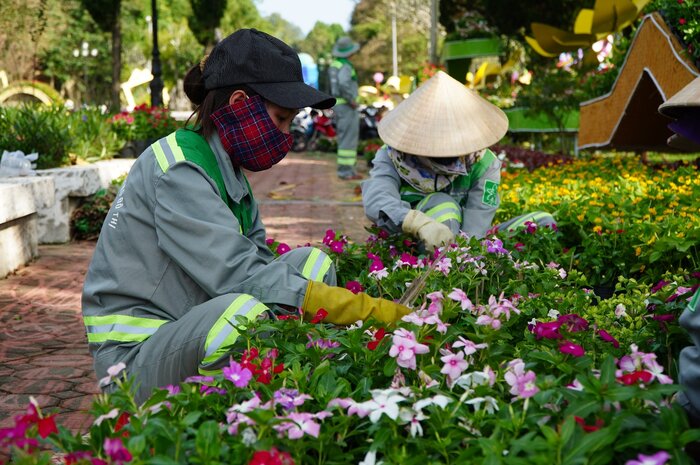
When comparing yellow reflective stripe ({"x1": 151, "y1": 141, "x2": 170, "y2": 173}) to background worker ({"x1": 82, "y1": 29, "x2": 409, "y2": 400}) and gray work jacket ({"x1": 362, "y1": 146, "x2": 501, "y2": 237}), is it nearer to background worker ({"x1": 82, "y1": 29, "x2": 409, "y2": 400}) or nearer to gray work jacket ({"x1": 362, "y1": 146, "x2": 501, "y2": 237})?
background worker ({"x1": 82, "y1": 29, "x2": 409, "y2": 400})

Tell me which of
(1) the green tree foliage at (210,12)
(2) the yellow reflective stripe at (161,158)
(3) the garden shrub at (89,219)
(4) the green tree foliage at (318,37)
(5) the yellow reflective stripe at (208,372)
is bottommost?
(4) the green tree foliage at (318,37)

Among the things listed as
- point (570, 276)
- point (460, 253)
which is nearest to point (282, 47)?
point (460, 253)

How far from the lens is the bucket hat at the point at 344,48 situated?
1459cm

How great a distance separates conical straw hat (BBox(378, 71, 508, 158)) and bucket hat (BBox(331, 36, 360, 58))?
33.3ft

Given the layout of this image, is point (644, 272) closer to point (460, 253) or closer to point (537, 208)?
point (537, 208)

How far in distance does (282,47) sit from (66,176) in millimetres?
5857

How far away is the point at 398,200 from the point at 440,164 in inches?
12.4

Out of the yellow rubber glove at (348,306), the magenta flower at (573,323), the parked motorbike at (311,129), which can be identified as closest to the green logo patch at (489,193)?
the yellow rubber glove at (348,306)

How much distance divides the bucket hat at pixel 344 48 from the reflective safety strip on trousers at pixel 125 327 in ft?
40.1

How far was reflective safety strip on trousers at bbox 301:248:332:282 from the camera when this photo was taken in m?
3.16

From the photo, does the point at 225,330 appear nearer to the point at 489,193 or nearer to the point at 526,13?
the point at 489,193

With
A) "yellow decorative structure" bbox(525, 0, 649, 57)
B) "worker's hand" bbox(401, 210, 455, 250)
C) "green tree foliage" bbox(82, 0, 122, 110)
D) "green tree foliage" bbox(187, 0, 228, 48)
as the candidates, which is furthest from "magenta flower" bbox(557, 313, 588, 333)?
"green tree foliage" bbox(187, 0, 228, 48)

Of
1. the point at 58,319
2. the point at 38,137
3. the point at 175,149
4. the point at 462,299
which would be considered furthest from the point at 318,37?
the point at 462,299

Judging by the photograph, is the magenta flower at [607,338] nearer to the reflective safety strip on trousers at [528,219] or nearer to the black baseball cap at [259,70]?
the black baseball cap at [259,70]
